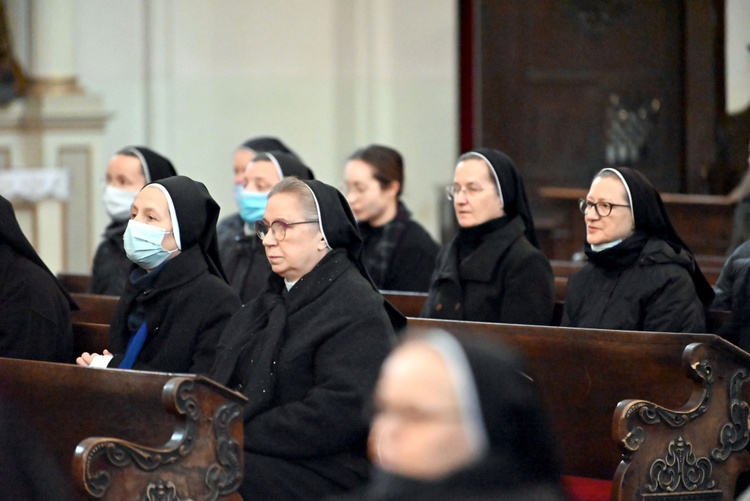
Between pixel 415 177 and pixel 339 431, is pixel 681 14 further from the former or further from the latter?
pixel 339 431

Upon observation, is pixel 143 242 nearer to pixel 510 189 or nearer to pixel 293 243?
pixel 293 243

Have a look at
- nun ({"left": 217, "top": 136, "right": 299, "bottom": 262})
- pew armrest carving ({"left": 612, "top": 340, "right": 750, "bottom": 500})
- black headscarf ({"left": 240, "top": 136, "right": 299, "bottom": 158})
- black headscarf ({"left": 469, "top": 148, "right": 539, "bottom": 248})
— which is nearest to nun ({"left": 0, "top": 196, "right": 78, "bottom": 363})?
nun ({"left": 217, "top": 136, "right": 299, "bottom": 262})

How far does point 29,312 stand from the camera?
4.32 metres

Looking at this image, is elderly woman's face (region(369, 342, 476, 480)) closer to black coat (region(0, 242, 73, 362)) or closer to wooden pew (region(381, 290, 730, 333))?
black coat (region(0, 242, 73, 362))

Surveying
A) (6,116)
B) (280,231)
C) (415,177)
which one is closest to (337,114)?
(415,177)

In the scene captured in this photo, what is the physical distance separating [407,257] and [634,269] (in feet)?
5.86

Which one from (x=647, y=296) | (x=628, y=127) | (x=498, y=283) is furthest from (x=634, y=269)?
(x=628, y=127)

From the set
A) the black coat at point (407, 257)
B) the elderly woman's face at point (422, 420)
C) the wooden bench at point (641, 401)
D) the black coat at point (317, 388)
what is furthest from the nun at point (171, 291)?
the elderly woman's face at point (422, 420)

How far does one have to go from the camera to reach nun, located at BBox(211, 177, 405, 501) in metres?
3.65

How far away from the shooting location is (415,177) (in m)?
9.95

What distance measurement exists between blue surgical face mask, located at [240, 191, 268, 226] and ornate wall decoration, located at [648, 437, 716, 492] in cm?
257

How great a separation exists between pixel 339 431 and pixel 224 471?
1.23 feet

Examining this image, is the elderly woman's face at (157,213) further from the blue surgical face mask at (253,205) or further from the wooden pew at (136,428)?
the blue surgical face mask at (253,205)

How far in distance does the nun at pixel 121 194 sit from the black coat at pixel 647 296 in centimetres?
243
